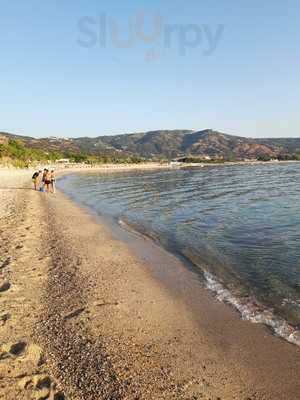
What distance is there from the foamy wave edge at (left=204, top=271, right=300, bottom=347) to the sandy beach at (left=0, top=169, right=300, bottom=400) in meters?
0.21

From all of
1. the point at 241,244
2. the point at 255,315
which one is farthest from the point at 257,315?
the point at 241,244

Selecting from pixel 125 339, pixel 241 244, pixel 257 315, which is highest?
pixel 125 339

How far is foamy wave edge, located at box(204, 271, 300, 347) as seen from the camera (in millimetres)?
7328

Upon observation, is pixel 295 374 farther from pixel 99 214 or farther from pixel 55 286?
pixel 99 214

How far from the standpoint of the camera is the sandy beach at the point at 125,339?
5488 millimetres

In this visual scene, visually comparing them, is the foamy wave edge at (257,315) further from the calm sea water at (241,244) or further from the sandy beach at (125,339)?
the sandy beach at (125,339)

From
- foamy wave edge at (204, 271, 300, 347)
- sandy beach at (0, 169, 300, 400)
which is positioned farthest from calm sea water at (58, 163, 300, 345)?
sandy beach at (0, 169, 300, 400)

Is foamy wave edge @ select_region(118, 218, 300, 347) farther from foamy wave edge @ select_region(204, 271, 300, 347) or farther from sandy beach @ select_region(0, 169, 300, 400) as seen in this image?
sandy beach @ select_region(0, 169, 300, 400)

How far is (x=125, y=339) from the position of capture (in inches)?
274

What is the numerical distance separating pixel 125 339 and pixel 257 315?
10.8 ft

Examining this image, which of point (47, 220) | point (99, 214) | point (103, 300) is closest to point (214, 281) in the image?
point (103, 300)

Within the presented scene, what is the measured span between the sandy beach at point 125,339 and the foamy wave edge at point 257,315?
213 millimetres

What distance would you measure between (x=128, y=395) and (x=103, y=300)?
3.76 metres

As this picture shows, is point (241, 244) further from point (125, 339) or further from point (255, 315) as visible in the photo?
point (125, 339)
